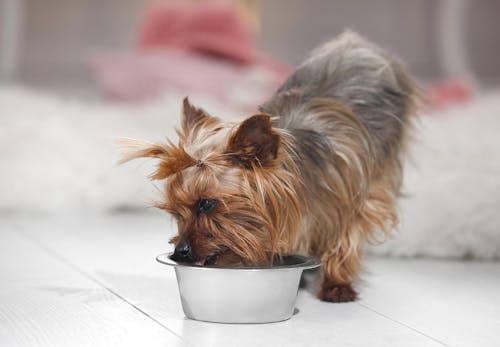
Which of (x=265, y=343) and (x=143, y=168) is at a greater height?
(x=143, y=168)

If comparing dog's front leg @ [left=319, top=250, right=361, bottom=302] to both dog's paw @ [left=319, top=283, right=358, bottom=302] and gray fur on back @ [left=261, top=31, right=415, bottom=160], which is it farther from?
gray fur on back @ [left=261, top=31, right=415, bottom=160]

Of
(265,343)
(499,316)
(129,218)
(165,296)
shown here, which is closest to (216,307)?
(265,343)

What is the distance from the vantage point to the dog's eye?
1.70 m

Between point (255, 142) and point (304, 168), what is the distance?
23cm

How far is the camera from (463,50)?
7.24 metres

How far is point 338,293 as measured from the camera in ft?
6.38

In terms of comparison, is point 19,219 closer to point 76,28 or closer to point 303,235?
point 303,235

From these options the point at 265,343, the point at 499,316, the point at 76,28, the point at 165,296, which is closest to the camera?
the point at 265,343

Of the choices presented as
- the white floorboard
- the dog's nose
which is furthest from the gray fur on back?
the white floorboard

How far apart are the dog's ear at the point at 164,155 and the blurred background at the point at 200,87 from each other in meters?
0.95

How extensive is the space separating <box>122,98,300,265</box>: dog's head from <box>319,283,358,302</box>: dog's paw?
0.82 ft

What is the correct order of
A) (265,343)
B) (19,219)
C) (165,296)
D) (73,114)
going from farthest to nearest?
(73,114) < (19,219) < (165,296) < (265,343)

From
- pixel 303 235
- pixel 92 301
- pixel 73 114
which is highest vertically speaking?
pixel 73 114

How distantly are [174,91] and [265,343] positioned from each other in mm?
3165
